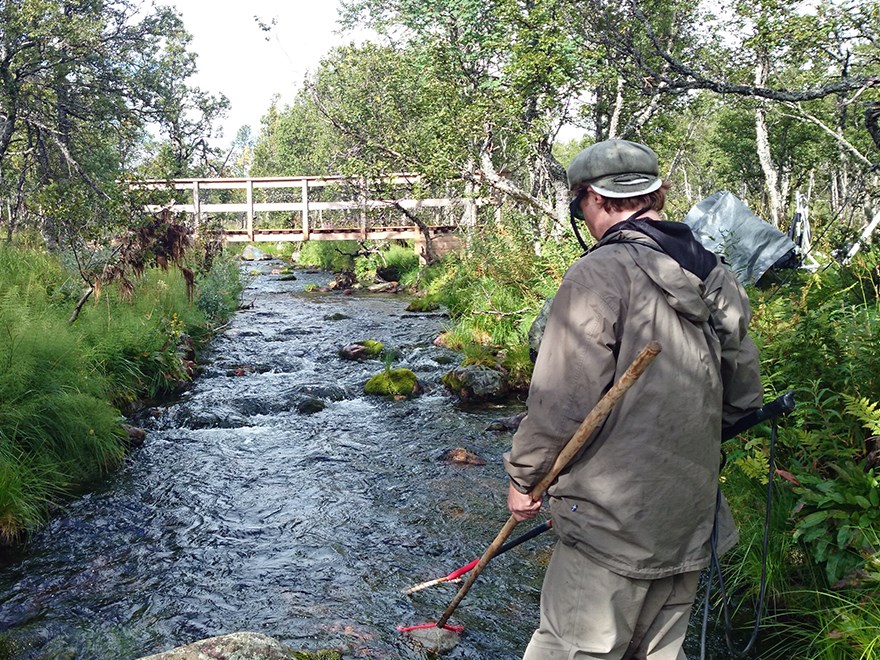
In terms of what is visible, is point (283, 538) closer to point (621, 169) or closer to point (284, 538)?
point (284, 538)

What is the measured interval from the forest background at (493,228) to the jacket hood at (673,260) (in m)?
1.48

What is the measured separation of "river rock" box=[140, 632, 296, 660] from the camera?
9.50 feet

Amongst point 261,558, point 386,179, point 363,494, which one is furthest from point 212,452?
point 386,179

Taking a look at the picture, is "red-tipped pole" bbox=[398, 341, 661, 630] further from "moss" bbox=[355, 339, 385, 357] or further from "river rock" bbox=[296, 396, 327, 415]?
"moss" bbox=[355, 339, 385, 357]

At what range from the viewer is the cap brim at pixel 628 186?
2.17 m

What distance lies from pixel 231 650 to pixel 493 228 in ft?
39.6

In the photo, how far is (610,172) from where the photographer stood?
2180 mm

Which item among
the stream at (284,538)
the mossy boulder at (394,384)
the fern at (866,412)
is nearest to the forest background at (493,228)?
the fern at (866,412)

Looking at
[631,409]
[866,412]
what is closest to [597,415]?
[631,409]

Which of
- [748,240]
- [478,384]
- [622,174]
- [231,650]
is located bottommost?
[478,384]

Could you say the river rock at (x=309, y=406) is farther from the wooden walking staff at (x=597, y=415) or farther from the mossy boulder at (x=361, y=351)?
the wooden walking staff at (x=597, y=415)

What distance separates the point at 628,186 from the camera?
2.18m

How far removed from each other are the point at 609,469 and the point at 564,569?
0.35m

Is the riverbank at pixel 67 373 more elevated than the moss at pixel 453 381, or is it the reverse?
the riverbank at pixel 67 373
